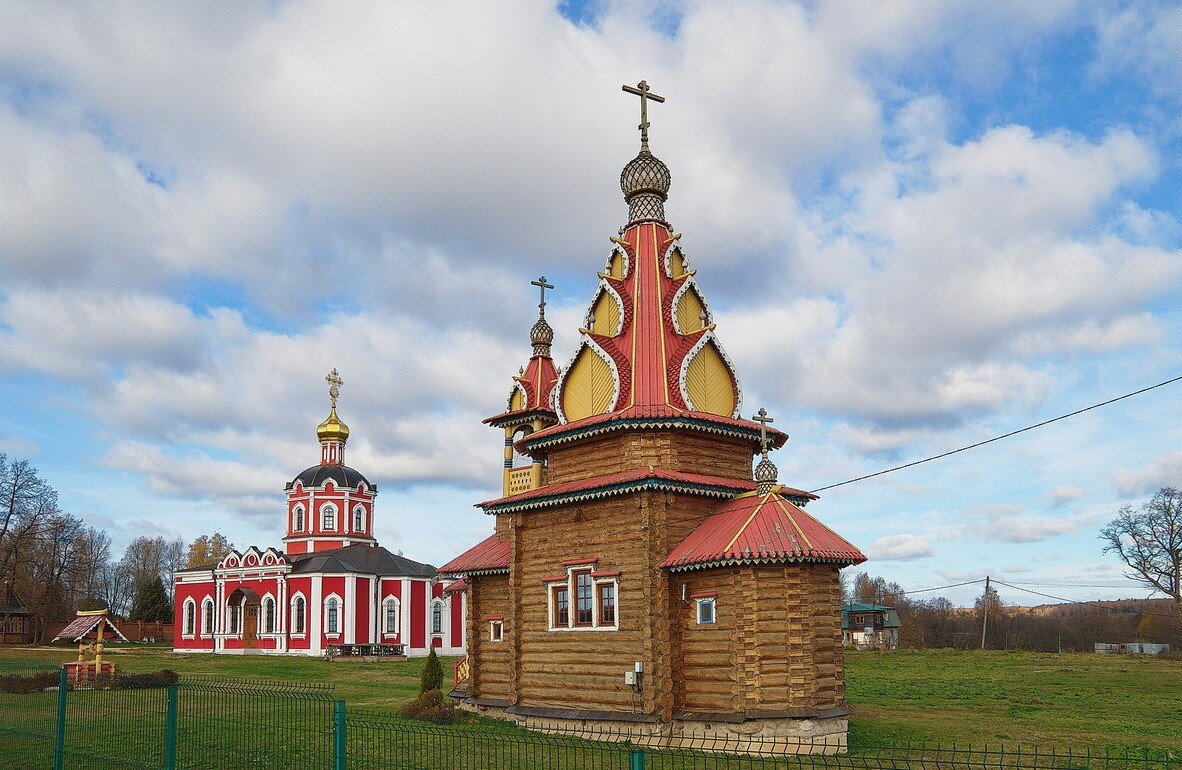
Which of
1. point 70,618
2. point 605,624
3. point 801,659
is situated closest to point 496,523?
point 605,624

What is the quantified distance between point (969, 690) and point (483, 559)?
682 inches

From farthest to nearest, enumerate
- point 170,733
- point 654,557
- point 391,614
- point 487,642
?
point 391,614 → point 487,642 → point 654,557 → point 170,733

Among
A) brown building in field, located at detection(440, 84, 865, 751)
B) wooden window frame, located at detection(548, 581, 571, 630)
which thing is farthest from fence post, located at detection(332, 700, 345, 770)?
wooden window frame, located at detection(548, 581, 571, 630)

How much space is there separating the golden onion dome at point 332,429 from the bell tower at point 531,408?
1373 inches

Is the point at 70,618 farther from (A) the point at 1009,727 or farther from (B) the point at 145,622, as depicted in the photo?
(A) the point at 1009,727

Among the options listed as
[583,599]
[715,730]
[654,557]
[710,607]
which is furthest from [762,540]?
[583,599]

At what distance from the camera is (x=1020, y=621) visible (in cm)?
7675

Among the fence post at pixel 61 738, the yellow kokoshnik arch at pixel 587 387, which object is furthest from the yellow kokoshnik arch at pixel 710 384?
the fence post at pixel 61 738

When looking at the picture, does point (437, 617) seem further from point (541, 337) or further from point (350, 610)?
point (541, 337)

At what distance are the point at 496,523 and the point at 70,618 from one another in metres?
64.2

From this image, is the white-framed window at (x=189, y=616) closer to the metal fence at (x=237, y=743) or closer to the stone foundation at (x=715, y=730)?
the metal fence at (x=237, y=743)

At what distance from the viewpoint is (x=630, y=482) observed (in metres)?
19.7

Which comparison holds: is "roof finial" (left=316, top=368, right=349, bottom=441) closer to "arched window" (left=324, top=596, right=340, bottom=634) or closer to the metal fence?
"arched window" (left=324, top=596, right=340, bottom=634)

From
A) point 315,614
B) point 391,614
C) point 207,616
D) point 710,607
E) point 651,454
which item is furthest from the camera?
point 207,616
